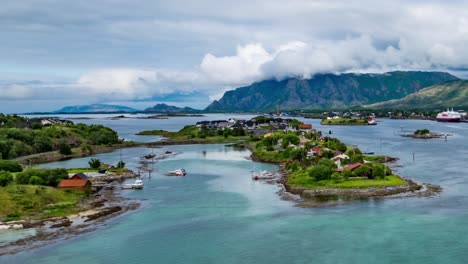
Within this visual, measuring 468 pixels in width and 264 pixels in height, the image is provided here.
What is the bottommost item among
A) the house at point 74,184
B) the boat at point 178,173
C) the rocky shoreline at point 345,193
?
the rocky shoreline at point 345,193

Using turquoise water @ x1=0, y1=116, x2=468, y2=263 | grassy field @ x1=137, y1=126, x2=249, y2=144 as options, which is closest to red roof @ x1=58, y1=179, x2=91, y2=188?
turquoise water @ x1=0, y1=116, x2=468, y2=263

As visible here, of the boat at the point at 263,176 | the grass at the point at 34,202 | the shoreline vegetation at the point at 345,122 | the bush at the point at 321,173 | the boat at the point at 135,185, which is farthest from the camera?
the shoreline vegetation at the point at 345,122

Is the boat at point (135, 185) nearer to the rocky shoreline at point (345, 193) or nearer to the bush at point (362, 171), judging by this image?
the rocky shoreline at point (345, 193)

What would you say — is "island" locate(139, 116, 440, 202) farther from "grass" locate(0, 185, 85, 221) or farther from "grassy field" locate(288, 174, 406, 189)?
"grass" locate(0, 185, 85, 221)

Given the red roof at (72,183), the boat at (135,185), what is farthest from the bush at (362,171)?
the red roof at (72,183)

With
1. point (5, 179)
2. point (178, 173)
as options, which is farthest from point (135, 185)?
point (5, 179)

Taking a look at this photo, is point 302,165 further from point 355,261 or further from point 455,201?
point 355,261

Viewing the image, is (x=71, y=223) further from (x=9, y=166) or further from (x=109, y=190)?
(x=9, y=166)
